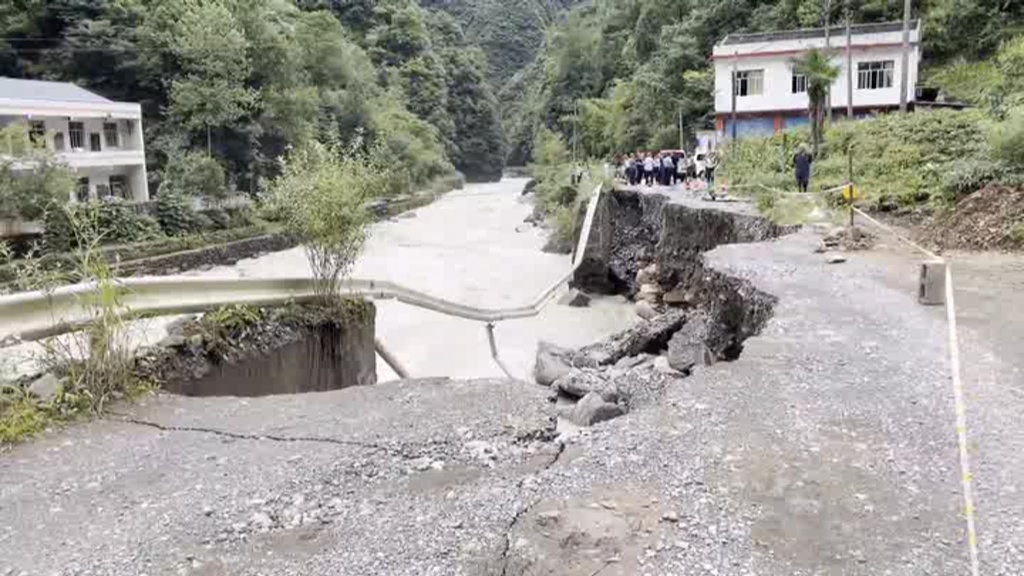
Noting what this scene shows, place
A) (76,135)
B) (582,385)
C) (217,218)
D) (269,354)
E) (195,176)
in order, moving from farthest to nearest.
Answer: (195,176)
(217,218)
(76,135)
(582,385)
(269,354)

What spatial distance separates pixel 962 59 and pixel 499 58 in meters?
82.2

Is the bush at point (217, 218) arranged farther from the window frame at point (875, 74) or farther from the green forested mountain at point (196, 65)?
the window frame at point (875, 74)

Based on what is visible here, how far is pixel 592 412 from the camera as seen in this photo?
6.87 metres

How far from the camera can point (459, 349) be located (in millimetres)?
17094

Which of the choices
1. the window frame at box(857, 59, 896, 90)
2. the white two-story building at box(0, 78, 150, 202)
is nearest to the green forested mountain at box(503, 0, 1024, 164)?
the window frame at box(857, 59, 896, 90)

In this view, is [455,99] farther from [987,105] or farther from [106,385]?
[106,385]

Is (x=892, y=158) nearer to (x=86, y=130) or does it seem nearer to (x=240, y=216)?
(x=240, y=216)

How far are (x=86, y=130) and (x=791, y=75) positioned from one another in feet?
95.3

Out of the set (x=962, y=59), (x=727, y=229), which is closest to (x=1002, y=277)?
(x=727, y=229)

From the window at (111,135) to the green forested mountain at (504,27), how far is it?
74.6 metres

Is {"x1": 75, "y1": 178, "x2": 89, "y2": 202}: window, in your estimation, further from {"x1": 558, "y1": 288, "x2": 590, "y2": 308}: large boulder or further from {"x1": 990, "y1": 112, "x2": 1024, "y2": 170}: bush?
{"x1": 990, "y1": 112, "x2": 1024, "y2": 170}: bush

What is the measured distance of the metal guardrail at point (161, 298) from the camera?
22.1 ft

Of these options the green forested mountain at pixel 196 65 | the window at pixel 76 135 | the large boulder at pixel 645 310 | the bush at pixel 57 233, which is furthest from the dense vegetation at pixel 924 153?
the window at pixel 76 135

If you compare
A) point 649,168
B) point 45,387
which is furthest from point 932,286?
point 649,168
